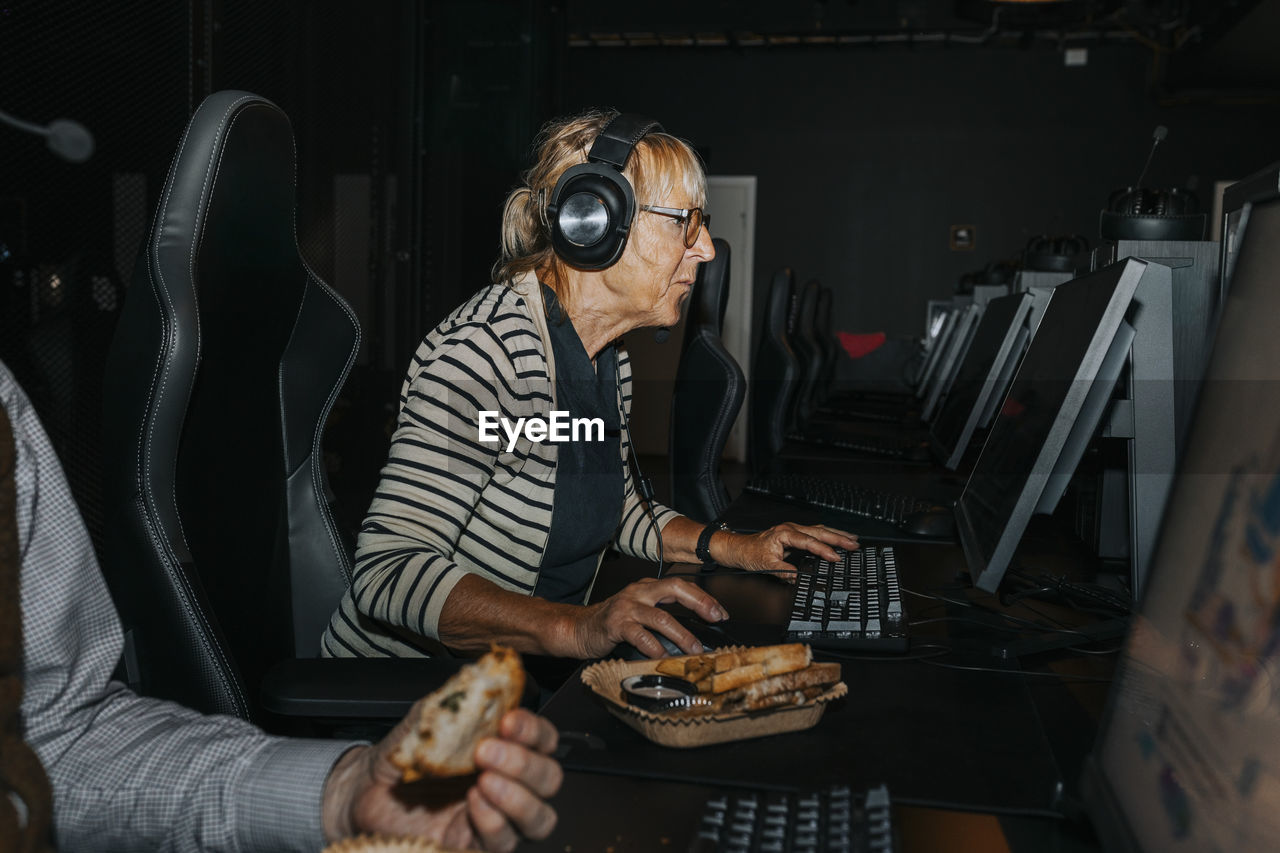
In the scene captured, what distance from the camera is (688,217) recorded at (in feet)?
5.01

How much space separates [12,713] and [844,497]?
5.32ft

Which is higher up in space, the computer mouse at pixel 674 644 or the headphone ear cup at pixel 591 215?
the headphone ear cup at pixel 591 215

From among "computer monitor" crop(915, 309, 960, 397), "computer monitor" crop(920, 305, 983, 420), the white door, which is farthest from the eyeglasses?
the white door

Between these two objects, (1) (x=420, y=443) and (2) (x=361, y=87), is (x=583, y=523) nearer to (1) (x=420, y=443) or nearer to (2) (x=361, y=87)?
(1) (x=420, y=443)

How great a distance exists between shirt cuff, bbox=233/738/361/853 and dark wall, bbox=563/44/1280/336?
730 centimetres

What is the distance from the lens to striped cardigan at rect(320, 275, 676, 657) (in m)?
1.18

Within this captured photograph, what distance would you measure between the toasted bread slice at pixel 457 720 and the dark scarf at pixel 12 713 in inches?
9.3

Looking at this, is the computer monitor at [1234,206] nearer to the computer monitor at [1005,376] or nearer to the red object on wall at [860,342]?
the computer monitor at [1005,376]

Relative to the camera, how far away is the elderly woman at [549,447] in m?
1.15

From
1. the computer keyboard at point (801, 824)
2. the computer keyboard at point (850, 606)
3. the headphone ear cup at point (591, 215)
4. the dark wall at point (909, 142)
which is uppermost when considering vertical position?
the dark wall at point (909, 142)

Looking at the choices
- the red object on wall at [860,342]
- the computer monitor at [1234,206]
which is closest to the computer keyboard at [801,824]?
the computer monitor at [1234,206]

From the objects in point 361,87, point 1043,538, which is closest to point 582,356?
point 1043,538

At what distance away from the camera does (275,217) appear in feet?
3.73

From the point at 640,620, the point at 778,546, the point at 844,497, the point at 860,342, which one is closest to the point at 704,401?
the point at 844,497
